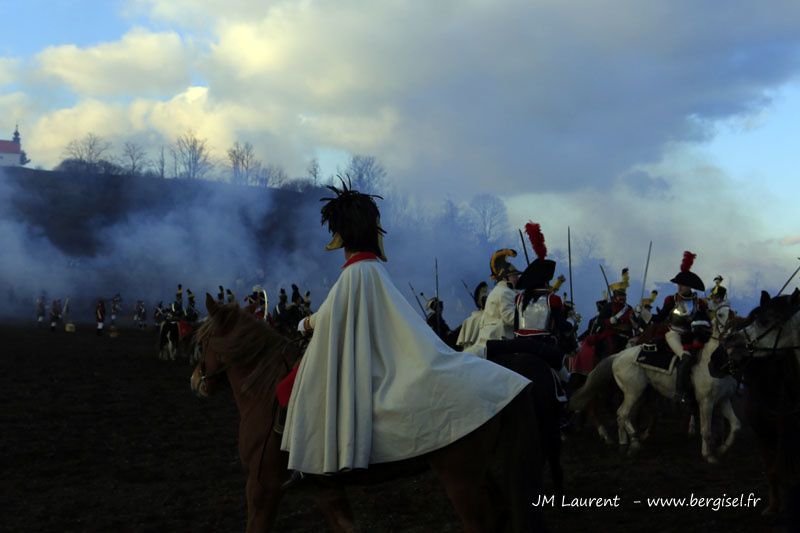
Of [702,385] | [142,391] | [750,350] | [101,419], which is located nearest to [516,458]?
[750,350]

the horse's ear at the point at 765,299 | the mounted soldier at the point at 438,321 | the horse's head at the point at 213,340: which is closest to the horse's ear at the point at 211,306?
the horse's head at the point at 213,340

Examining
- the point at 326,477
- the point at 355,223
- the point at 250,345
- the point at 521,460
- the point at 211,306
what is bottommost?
the point at 326,477

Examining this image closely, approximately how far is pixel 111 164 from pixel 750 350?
315 ft

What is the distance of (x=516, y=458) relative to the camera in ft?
16.7

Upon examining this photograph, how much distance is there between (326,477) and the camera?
536 centimetres

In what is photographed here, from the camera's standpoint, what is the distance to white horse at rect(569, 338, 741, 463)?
37.0ft

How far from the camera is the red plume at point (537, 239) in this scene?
32.8ft

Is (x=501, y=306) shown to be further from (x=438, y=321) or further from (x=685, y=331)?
(x=438, y=321)

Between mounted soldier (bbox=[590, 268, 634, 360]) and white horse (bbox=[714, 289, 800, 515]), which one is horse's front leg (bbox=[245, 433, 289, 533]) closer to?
white horse (bbox=[714, 289, 800, 515])

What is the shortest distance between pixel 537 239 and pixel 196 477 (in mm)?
5195

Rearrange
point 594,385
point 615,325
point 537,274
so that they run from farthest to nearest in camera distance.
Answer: point 615,325
point 594,385
point 537,274

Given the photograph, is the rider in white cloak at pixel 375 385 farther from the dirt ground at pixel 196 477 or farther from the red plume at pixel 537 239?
the red plume at pixel 537 239

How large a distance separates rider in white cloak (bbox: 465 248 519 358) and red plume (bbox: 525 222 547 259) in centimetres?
53

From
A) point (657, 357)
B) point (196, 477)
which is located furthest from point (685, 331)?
point (196, 477)
